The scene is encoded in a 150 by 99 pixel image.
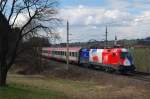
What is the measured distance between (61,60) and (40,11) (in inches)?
2307

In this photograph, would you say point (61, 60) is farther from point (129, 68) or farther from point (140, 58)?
point (129, 68)

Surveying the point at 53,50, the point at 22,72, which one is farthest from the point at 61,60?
the point at 22,72

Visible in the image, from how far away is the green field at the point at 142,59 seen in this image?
60500 millimetres

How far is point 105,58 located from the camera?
195 ft

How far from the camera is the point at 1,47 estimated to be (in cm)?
3266

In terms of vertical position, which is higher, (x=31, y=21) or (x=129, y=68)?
(x=31, y=21)

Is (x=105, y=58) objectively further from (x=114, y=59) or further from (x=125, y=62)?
(x=125, y=62)

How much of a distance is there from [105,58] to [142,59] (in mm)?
6239

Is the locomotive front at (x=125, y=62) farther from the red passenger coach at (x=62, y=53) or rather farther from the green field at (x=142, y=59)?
the red passenger coach at (x=62, y=53)

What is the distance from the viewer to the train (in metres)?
54.7

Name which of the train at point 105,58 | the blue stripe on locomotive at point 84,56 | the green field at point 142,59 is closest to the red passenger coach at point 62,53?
the train at point 105,58

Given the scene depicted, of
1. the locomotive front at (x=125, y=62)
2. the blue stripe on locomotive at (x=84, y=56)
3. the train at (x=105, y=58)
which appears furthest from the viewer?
the blue stripe on locomotive at (x=84, y=56)

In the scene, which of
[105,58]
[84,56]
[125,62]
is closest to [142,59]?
[105,58]

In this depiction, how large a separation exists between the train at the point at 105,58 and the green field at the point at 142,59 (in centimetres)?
451
